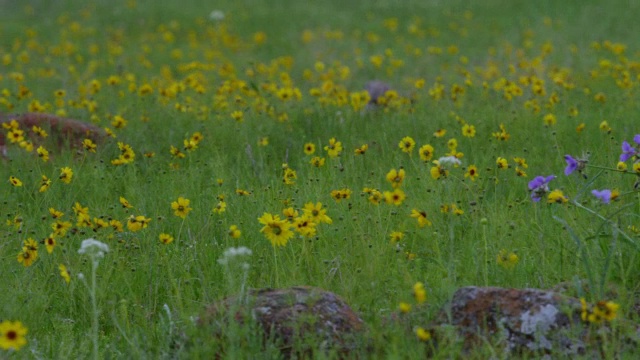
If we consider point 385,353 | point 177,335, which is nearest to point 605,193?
point 385,353

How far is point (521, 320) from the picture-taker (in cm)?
314

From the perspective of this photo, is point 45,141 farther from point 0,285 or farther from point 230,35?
point 230,35

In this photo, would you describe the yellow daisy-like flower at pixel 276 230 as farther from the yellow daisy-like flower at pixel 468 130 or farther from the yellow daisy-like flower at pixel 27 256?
the yellow daisy-like flower at pixel 468 130

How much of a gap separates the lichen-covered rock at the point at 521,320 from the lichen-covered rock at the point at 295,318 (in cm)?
37

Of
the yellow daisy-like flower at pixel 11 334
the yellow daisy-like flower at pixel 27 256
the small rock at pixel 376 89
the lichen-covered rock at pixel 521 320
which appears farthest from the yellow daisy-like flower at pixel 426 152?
the small rock at pixel 376 89

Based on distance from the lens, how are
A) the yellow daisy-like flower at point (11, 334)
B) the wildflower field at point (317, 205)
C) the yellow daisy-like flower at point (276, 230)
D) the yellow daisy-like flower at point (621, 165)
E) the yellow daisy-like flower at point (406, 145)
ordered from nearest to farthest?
1. the yellow daisy-like flower at point (11, 334)
2. the wildflower field at point (317, 205)
3. the yellow daisy-like flower at point (276, 230)
4. the yellow daisy-like flower at point (621, 165)
5. the yellow daisy-like flower at point (406, 145)

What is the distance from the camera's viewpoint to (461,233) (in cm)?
456

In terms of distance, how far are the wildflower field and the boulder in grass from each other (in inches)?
1.1

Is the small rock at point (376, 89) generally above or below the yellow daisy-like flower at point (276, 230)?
above

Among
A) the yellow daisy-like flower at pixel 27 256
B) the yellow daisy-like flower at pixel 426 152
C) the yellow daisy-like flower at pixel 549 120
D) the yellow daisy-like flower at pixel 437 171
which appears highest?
the yellow daisy-like flower at pixel 549 120

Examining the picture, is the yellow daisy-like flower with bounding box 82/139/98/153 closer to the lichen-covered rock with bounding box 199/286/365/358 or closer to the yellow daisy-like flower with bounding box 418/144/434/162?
the yellow daisy-like flower with bounding box 418/144/434/162

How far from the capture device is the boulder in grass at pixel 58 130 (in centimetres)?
674

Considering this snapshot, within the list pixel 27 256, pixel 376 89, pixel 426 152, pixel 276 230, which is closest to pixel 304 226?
pixel 276 230

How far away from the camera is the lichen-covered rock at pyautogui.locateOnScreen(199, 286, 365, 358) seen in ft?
10.4
